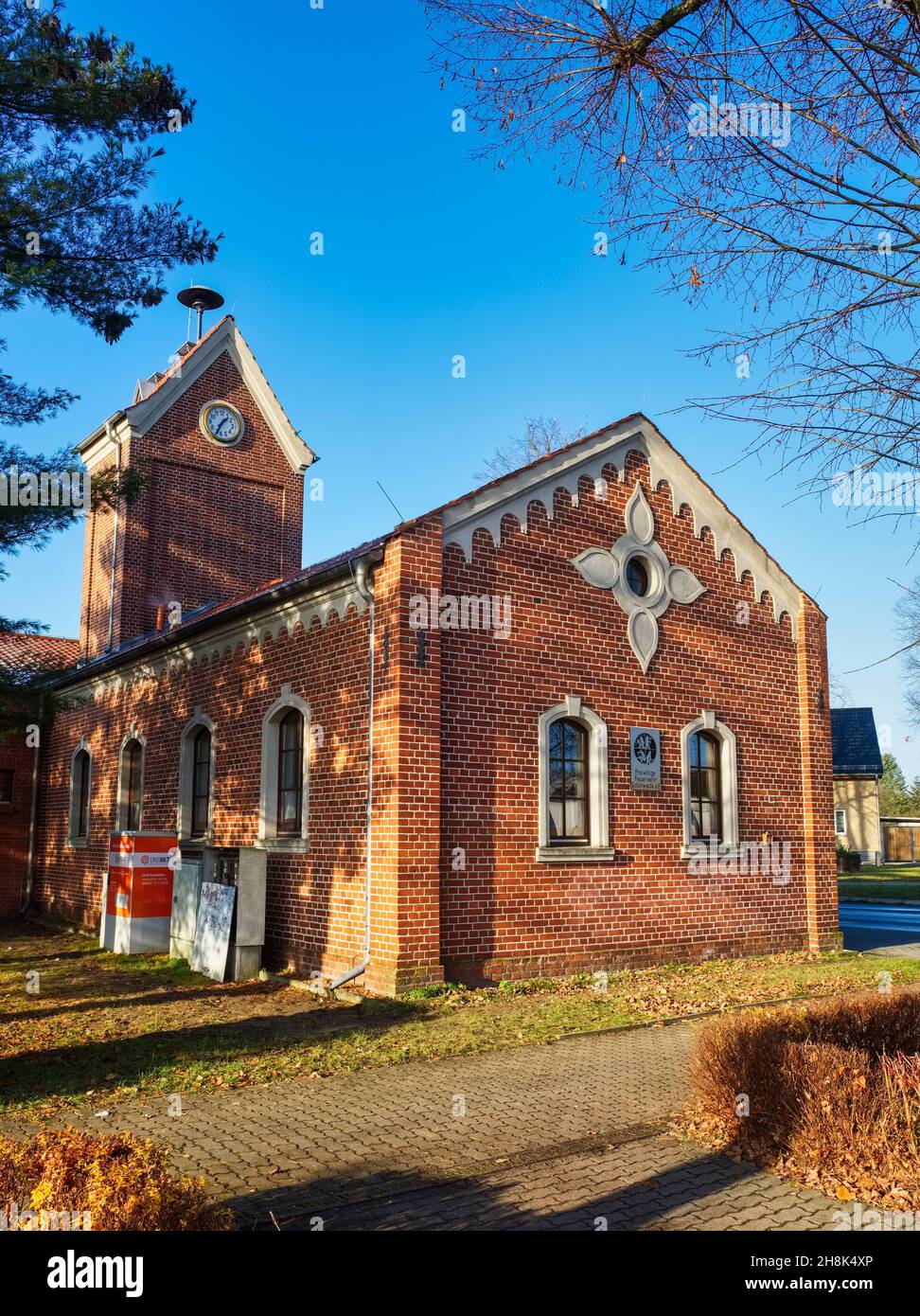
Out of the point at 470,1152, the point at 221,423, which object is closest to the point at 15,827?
the point at 221,423

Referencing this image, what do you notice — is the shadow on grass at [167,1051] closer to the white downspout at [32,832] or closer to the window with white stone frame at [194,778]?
the window with white stone frame at [194,778]

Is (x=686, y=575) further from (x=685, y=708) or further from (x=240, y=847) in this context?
(x=240, y=847)

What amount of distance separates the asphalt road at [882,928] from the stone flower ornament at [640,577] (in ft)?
21.8

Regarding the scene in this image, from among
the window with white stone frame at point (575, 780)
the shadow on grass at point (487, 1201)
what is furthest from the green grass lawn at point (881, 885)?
the shadow on grass at point (487, 1201)

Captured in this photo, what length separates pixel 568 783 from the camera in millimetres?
12875

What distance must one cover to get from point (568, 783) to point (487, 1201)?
7923 millimetres

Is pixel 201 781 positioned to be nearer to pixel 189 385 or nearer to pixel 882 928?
pixel 189 385

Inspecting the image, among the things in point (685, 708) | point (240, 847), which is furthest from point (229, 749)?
point (685, 708)

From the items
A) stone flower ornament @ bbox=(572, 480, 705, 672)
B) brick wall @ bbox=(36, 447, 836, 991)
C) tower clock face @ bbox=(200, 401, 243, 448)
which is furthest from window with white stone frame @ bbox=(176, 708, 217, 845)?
tower clock face @ bbox=(200, 401, 243, 448)

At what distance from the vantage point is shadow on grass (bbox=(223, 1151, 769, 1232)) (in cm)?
485

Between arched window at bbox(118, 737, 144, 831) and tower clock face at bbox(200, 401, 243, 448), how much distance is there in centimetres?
849

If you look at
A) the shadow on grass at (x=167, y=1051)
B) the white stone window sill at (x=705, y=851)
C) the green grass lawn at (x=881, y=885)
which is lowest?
the green grass lawn at (x=881, y=885)

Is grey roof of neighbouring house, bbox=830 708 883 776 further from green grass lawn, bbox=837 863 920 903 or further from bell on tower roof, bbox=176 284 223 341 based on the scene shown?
bell on tower roof, bbox=176 284 223 341

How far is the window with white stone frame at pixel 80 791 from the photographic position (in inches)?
798
